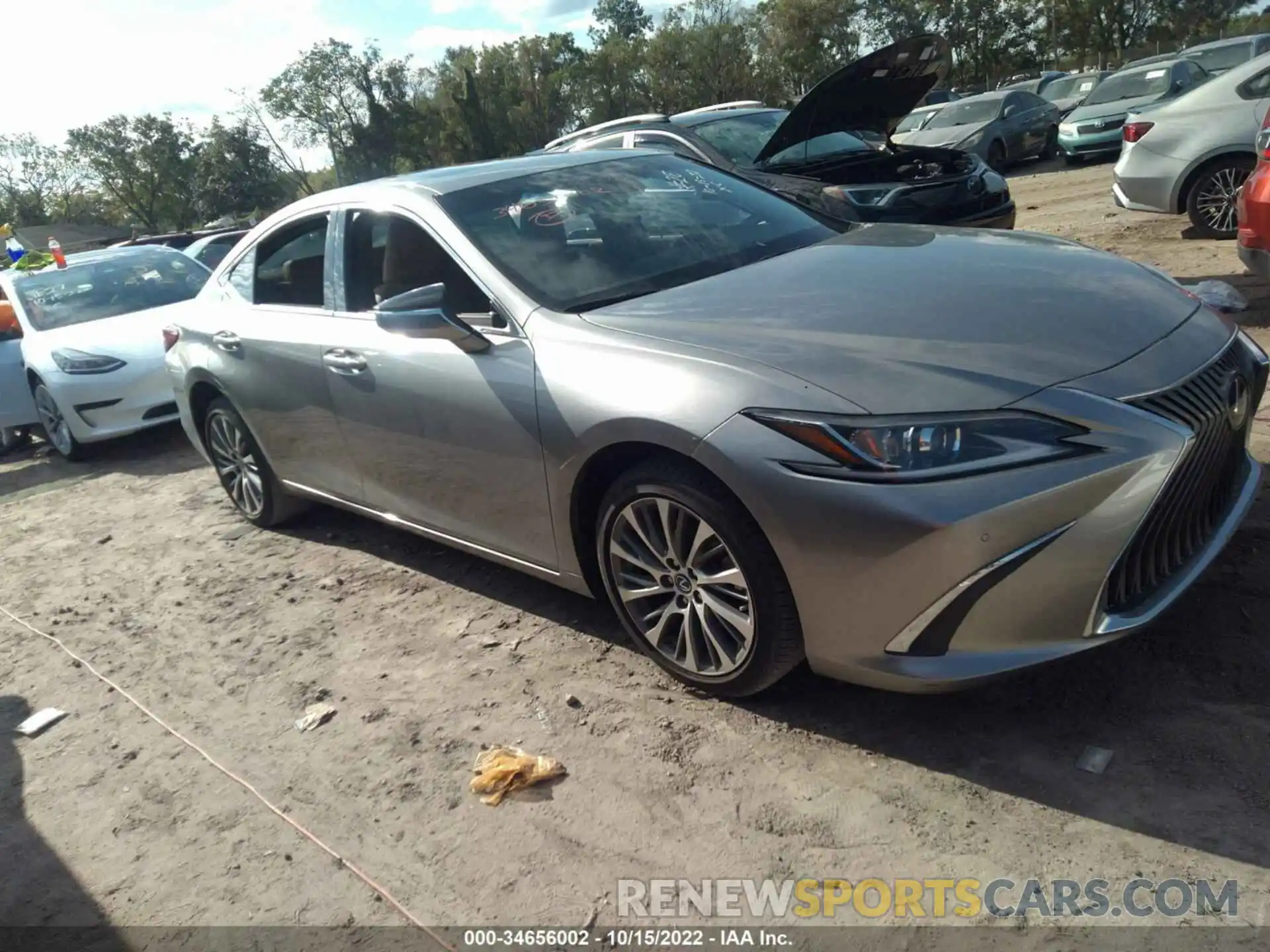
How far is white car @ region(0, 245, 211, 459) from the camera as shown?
7988 mm

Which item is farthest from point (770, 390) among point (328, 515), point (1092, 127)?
point (1092, 127)

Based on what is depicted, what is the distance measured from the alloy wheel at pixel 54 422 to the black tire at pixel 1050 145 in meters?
18.3

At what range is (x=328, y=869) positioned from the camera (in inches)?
114

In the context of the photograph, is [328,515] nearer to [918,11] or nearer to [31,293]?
[31,293]

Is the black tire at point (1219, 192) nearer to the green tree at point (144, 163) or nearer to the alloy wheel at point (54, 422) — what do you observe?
the alloy wheel at point (54, 422)

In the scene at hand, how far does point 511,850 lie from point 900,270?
219 centimetres

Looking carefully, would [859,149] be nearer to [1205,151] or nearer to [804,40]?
[1205,151]

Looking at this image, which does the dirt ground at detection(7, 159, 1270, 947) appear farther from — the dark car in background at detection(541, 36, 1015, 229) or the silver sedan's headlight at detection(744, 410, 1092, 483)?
the dark car in background at detection(541, 36, 1015, 229)

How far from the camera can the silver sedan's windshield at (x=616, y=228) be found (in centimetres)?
362

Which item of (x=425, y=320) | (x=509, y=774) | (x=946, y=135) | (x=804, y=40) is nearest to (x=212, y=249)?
(x=946, y=135)

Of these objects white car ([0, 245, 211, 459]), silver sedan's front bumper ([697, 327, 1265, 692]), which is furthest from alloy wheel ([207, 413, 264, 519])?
silver sedan's front bumper ([697, 327, 1265, 692])

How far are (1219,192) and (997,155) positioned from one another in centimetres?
1150

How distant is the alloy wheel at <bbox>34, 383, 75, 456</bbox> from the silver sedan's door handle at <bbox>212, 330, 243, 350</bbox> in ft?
12.6

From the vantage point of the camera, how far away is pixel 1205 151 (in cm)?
827
